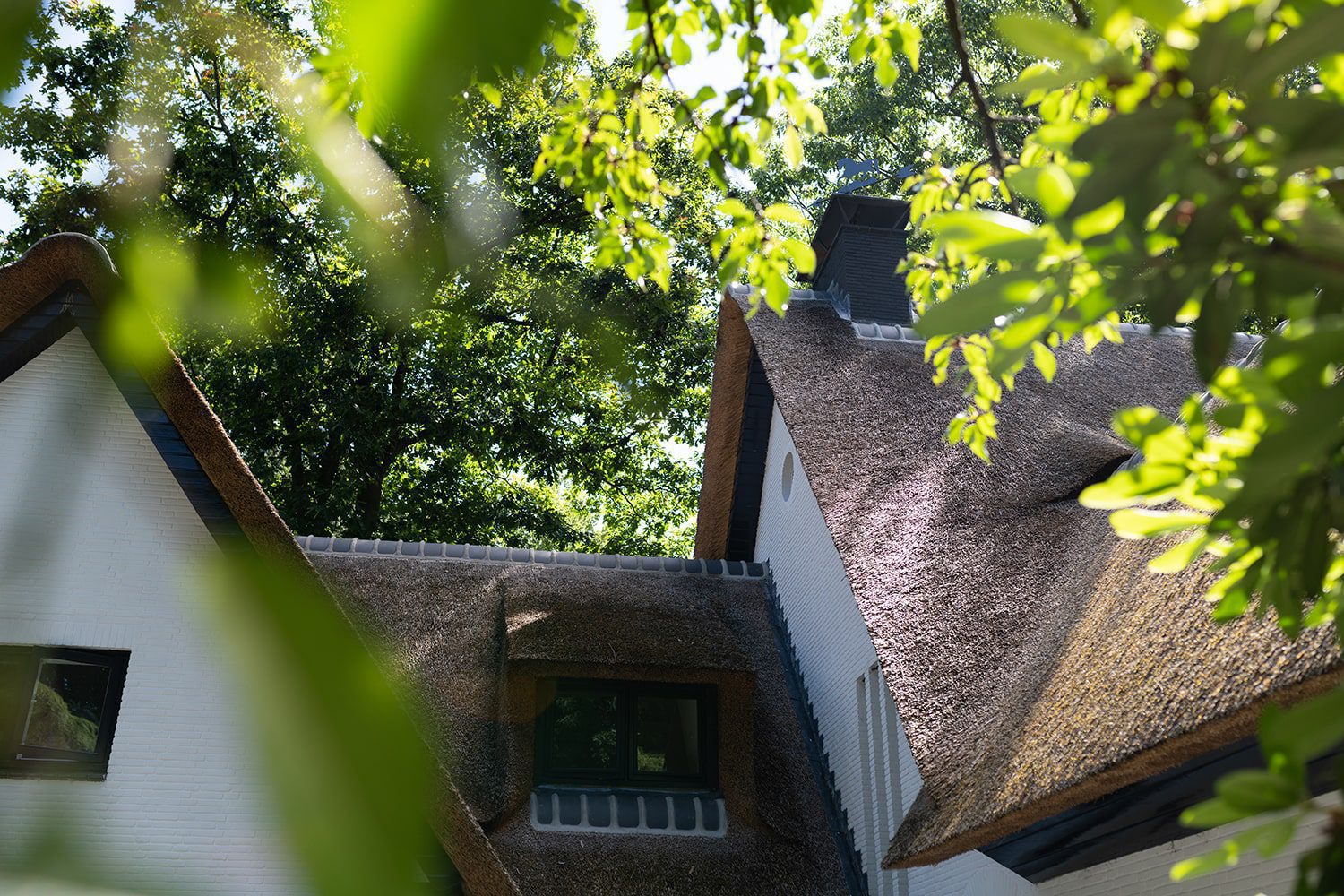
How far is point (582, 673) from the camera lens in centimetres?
720

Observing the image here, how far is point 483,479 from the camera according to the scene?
56.2ft

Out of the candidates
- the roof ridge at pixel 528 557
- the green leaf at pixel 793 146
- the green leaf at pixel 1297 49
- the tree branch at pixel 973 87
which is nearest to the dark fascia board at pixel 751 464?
the roof ridge at pixel 528 557

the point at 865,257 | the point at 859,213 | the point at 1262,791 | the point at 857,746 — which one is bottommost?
the point at 1262,791

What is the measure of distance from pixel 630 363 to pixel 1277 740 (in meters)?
0.53

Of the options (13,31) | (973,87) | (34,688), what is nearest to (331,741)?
(13,31)

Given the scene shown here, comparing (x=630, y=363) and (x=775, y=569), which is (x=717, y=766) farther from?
(x=630, y=363)

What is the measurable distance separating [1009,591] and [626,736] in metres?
2.62

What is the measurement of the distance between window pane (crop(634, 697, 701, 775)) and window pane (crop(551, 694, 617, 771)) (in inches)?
6.6

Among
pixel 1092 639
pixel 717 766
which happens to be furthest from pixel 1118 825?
pixel 717 766

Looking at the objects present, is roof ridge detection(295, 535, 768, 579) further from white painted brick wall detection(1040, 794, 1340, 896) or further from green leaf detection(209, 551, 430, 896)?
green leaf detection(209, 551, 430, 896)

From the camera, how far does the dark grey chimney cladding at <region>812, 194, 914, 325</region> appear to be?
9789mm

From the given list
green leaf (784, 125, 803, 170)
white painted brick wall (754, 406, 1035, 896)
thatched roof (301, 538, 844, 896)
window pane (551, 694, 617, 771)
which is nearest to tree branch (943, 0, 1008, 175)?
green leaf (784, 125, 803, 170)

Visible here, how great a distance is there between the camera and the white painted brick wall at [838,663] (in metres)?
6.01

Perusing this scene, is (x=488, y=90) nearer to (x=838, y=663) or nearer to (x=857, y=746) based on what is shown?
(x=857, y=746)
